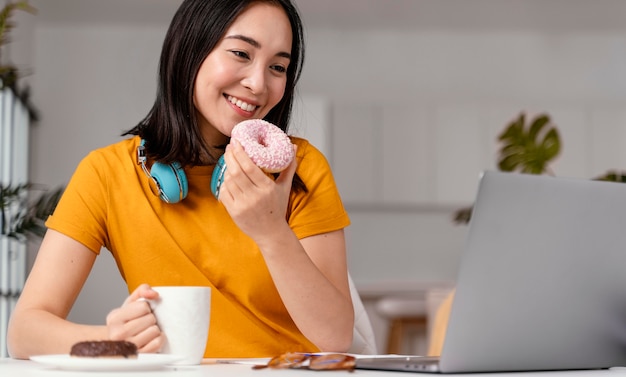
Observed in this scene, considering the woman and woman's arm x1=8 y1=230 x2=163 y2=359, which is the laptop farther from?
the woman

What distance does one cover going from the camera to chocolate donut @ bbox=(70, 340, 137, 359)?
910 mm

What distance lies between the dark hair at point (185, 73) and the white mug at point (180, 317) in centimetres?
56

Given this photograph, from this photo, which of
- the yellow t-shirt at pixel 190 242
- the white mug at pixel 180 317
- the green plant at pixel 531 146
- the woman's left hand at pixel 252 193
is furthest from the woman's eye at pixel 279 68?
the green plant at pixel 531 146

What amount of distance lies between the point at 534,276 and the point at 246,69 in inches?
32.0

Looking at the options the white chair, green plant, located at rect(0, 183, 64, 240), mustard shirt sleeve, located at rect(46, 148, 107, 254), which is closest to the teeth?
mustard shirt sleeve, located at rect(46, 148, 107, 254)

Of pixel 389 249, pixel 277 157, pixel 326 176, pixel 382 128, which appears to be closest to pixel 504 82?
pixel 382 128

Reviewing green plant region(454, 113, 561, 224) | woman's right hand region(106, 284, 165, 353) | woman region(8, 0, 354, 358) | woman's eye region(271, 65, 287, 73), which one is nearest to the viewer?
woman's right hand region(106, 284, 165, 353)

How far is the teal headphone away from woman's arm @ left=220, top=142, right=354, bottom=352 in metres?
0.25

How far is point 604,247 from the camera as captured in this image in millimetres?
907

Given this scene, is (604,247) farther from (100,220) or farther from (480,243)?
(100,220)

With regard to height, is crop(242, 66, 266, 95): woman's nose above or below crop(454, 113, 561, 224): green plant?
above

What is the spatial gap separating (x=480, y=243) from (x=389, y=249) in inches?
236

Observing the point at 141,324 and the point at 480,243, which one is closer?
the point at 480,243

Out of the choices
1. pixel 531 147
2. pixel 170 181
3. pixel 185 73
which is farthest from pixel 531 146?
pixel 170 181
